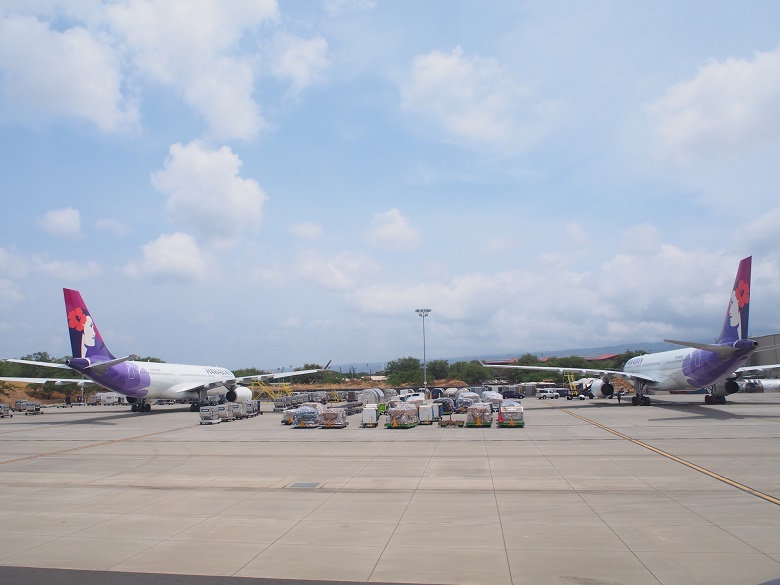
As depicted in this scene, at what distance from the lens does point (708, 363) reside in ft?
124

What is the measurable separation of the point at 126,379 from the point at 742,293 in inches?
1711

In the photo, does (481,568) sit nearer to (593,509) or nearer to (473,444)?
(593,509)

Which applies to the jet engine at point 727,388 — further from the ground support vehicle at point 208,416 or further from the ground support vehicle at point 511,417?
the ground support vehicle at point 208,416

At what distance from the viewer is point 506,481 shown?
15.6 m

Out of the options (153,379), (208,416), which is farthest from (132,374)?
(208,416)

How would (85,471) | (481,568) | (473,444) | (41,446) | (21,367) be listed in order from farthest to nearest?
1. (21,367)
2. (41,446)
3. (473,444)
4. (85,471)
5. (481,568)

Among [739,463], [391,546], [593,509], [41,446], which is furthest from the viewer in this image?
[41,446]

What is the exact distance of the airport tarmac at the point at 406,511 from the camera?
8617 millimetres

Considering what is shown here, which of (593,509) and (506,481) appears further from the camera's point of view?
(506,481)

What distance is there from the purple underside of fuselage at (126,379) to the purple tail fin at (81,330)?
118 centimetres

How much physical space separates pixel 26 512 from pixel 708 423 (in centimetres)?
3123

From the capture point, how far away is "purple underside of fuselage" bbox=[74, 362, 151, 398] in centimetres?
4094

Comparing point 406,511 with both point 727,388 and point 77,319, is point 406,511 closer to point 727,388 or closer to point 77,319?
point 77,319

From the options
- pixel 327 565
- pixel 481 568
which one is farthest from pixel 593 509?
pixel 327 565
